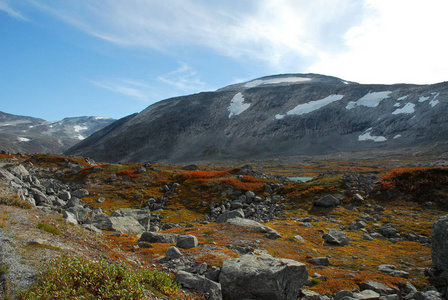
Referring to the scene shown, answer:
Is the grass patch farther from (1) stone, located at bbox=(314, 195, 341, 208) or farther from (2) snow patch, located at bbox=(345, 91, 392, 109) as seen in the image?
(2) snow patch, located at bbox=(345, 91, 392, 109)

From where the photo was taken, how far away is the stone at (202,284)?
9.21 meters

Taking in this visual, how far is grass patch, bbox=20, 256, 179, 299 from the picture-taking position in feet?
20.4

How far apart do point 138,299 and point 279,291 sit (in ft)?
16.8

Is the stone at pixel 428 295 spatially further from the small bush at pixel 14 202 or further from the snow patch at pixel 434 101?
the snow patch at pixel 434 101

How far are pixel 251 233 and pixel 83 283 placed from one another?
40.9 feet

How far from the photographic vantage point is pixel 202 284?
9383 mm

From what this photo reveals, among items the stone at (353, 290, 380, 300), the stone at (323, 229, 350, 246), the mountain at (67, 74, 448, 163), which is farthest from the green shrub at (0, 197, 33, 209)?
the mountain at (67, 74, 448, 163)

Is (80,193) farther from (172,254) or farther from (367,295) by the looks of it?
(367,295)

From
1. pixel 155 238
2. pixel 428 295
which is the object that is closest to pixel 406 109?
pixel 428 295

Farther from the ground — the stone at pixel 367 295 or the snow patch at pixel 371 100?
the snow patch at pixel 371 100

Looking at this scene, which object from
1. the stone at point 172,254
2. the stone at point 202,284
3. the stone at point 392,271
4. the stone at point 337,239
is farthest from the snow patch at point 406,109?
the stone at point 202,284

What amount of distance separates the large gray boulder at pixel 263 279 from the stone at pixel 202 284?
0.51 m

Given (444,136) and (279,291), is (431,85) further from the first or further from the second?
(279,291)

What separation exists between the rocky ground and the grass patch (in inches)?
25.7
